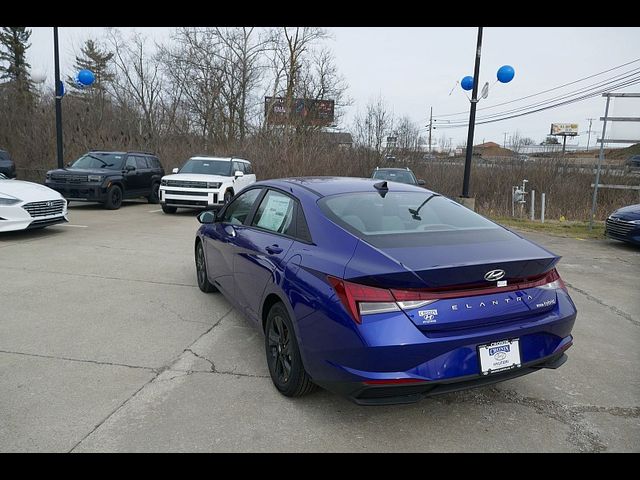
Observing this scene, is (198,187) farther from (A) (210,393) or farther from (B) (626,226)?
(B) (626,226)

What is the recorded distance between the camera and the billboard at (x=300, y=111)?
27.2 meters

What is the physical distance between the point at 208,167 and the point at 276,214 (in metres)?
10.5

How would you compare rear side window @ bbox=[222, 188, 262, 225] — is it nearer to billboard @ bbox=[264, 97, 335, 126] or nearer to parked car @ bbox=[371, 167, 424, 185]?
parked car @ bbox=[371, 167, 424, 185]

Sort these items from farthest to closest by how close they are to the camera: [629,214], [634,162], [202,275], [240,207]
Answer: [634,162]
[629,214]
[202,275]
[240,207]

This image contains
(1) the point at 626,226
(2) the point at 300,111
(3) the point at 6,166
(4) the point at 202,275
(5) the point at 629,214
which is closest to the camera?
(4) the point at 202,275

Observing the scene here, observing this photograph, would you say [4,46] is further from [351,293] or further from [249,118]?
[351,293]

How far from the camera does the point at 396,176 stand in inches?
589

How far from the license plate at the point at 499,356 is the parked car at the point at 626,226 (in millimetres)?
8498

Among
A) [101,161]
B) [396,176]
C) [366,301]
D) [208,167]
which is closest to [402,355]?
[366,301]

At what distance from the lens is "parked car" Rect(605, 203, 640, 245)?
30.1ft

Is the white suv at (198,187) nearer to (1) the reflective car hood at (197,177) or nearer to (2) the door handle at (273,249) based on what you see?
(1) the reflective car hood at (197,177)

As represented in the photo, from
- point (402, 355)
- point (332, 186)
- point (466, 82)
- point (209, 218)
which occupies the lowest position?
point (402, 355)

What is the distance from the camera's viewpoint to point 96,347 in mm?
3889

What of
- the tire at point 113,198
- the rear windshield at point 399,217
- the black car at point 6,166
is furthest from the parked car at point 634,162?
the black car at point 6,166
